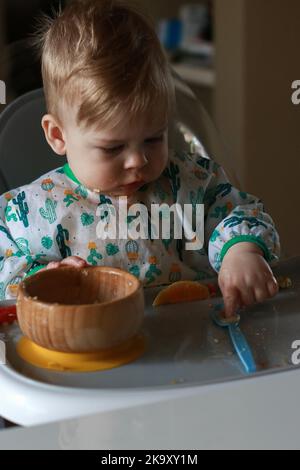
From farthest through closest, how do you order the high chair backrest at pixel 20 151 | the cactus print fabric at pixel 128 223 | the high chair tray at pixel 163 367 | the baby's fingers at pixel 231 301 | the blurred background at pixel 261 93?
the blurred background at pixel 261 93
the high chair backrest at pixel 20 151
the cactus print fabric at pixel 128 223
the baby's fingers at pixel 231 301
the high chair tray at pixel 163 367

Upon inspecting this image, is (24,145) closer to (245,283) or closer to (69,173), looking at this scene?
(69,173)

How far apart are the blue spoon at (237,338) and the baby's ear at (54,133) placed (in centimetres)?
28

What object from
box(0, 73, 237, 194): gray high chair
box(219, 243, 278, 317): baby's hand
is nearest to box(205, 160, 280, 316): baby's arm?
box(219, 243, 278, 317): baby's hand

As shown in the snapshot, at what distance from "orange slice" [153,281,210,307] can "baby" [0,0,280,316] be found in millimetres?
29

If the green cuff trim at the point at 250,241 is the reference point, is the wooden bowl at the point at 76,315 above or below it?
above

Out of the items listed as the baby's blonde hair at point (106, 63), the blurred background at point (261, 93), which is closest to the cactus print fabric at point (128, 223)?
the baby's blonde hair at point (106, 63)

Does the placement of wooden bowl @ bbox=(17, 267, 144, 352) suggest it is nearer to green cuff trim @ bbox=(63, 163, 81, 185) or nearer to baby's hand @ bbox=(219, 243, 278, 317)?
baby's hand @ bbox=(219, 243, 278, 317)

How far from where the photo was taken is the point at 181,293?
79 centimetres

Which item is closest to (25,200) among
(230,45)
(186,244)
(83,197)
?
(83,197)

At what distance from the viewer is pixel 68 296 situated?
71 cm

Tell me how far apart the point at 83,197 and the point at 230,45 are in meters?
1.19

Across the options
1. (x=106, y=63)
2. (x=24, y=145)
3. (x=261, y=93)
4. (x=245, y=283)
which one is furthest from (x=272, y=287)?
(x=261, y=93)

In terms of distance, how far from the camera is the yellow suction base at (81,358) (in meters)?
0.65

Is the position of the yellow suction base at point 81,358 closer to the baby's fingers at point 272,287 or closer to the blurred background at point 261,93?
the baby's fingers at point 272,287
